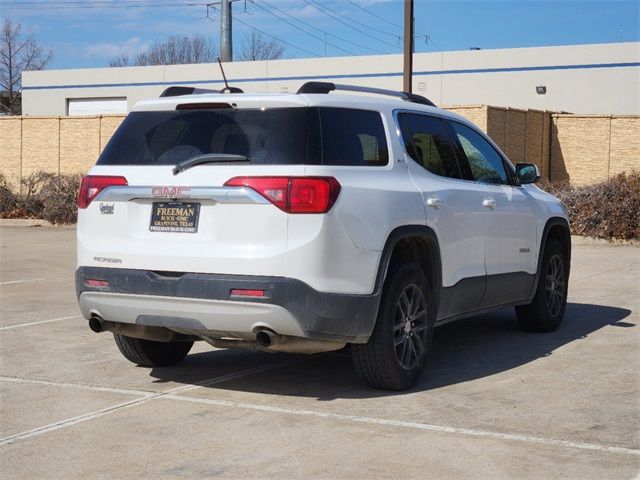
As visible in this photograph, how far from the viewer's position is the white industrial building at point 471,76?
132 feet

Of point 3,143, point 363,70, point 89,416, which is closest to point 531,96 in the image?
point 363,70

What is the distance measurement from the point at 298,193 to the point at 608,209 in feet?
48.6

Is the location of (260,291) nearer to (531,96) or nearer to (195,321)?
(195,321)

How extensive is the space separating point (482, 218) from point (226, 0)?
50648 mm

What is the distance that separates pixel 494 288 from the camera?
27.3 feet

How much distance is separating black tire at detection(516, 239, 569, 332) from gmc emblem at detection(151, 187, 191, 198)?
4.00 metres

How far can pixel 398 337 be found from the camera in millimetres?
6965

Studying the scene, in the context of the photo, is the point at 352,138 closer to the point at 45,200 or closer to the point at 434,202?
the point at 434,202

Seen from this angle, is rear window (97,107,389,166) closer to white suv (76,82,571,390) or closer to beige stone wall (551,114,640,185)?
white suv (76,82,571,390)

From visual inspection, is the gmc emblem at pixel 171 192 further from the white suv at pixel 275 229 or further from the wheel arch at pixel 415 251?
the wheel arch at pixel 415 251

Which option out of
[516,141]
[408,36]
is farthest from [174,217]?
[516,141]

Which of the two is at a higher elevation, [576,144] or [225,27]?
[225,27]

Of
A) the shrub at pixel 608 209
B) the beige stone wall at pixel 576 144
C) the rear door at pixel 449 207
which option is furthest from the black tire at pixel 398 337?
the beige stone wall at pixel 576 144

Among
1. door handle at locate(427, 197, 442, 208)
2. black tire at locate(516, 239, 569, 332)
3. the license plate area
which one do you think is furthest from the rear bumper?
black tire at locate(516, 239, 569, 332)
